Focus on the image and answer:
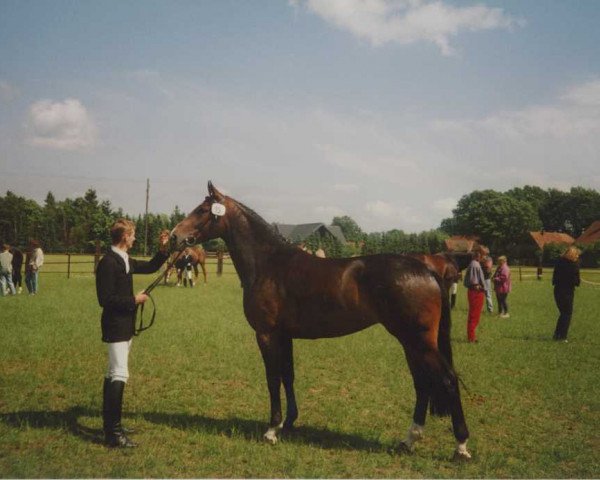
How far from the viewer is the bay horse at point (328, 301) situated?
4.28 meters

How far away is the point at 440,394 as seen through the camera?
175 inches

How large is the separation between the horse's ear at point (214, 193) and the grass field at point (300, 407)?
2610 mm

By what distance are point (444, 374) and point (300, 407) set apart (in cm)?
239

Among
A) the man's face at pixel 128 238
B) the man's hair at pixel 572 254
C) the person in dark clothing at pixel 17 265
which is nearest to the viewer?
the man's face at pixel 128 238

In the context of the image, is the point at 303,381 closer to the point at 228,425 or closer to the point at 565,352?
the point at 228,425

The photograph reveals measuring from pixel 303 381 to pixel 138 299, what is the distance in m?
3.48

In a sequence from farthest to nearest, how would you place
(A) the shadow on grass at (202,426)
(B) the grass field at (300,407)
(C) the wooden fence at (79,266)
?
(C) the wooden fence at (79,266), (A) the shadow on grass at (202,426), (B) the grass field at (300,407)

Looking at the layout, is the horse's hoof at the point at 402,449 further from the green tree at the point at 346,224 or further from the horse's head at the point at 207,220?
the green tree at the point at 346,224

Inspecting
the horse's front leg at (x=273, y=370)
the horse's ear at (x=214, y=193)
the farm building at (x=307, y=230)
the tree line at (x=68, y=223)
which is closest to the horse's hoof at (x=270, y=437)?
the horse's front leg at (x=273, y=370)

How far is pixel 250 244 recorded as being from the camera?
5.14 metres

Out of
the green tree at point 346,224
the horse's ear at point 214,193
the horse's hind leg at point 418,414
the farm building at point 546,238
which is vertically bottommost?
the horse's hind leg at point 418,414

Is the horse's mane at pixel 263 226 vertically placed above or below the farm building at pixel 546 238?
below

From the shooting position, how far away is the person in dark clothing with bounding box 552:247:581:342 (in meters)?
10.6

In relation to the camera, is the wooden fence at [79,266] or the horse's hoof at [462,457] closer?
the horse's hoof at [462,457]
